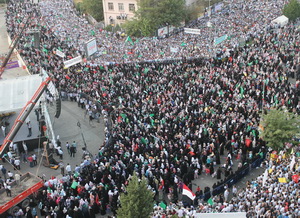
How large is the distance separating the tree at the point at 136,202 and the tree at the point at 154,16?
119 feet

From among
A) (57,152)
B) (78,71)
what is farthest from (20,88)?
(78,71)

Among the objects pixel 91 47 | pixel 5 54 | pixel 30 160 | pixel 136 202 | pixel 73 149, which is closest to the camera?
pixel 136 202

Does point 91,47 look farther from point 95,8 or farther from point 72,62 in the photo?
point 95,8

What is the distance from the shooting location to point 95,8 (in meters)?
63.9

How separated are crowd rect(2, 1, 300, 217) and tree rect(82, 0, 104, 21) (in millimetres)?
15761

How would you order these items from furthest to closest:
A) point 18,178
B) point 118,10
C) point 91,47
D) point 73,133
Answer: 1. point 118,10
2. point 91,47
3. point 73,133
4. point 18,178

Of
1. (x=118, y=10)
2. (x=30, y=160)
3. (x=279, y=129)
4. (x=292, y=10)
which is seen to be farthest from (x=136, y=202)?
(x=118, y=10)

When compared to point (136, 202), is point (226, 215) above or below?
below

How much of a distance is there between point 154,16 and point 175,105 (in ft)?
81.5

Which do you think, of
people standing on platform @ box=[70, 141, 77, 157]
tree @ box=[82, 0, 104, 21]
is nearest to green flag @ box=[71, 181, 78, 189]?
people standing on platform @ box=[70, 141, 77, 157]

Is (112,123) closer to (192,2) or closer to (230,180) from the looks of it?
(230,180)

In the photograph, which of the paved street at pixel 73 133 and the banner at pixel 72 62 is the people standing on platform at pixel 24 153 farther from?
the banner at pixel 72 62

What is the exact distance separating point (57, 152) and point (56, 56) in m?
17.1

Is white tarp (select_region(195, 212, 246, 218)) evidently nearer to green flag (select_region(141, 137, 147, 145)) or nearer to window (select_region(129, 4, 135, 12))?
green flag (select_region(141, 137, 147, 145))
